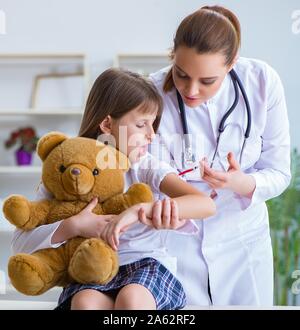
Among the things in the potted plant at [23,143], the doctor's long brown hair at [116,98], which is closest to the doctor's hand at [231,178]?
the doctor's long brown hair at [116,98]

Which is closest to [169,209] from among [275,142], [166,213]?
[166,213]

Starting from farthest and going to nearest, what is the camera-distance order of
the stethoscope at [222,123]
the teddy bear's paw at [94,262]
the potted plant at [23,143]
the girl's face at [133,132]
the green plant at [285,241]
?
the potted plant at [23,143]
the green plant at [285,241]
the stethoscope at [222,123]
the girl's face at [133,132]
the teddy bear's paw at [94,262]

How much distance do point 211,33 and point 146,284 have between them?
0.34 m

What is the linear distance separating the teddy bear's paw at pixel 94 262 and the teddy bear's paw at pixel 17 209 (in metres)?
0.08

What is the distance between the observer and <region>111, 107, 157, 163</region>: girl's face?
81 centimetres

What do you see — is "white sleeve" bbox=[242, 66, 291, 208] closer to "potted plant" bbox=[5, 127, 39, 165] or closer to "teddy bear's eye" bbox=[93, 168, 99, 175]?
"teddy bear's eye" bbox=[93, 168, 99, 175]

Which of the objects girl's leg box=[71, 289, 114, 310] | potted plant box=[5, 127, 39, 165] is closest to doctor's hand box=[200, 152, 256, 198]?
girl's leg box=[71, 289, 114, 310]

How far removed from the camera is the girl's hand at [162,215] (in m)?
0.71

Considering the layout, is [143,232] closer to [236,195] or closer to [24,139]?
[236,195]

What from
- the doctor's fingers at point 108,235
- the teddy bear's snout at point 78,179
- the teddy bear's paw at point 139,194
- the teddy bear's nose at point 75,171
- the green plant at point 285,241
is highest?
the teddy bear's nose at point 75,171

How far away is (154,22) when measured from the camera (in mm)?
1081

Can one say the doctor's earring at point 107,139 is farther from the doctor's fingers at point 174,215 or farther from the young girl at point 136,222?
the doctor's fingers at point 174,215

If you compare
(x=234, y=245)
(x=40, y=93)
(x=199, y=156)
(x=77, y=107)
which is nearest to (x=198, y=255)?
(x=234, y=245)
